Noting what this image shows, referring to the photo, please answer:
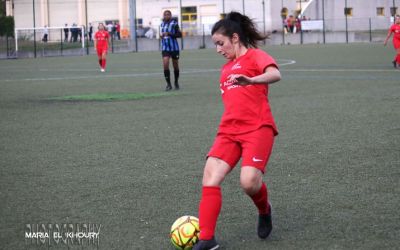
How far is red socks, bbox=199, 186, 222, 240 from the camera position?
5.17 m

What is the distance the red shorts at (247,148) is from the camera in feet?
17.6

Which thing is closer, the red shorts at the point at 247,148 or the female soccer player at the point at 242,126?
the female soccer player at the point at 242,126

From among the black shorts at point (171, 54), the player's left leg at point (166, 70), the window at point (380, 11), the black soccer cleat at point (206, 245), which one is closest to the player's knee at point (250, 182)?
the black soccer cleat at point (206, 245)

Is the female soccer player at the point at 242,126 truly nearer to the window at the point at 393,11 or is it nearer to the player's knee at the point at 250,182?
the player's knee at the point at 250,182

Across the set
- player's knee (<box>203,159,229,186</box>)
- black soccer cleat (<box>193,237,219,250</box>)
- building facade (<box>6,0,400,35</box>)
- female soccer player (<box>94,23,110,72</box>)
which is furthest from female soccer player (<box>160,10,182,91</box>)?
building facade (<box>6,0,400,35</box>)

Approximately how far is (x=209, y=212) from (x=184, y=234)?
9.9 inches

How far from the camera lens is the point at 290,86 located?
770 inches

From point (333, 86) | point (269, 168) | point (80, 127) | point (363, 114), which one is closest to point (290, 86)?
point (333, 86)

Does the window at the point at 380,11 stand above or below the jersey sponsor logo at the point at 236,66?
above

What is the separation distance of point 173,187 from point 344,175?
1.77 meters

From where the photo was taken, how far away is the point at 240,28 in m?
5.66

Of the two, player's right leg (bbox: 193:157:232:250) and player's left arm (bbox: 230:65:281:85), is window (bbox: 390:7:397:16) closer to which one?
player's left arm (bbox: 230:65:281:85)

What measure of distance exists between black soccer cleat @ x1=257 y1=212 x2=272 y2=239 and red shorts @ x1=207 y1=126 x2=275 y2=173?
415 mm

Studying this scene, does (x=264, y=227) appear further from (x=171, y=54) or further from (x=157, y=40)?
(x=157, y=40)
